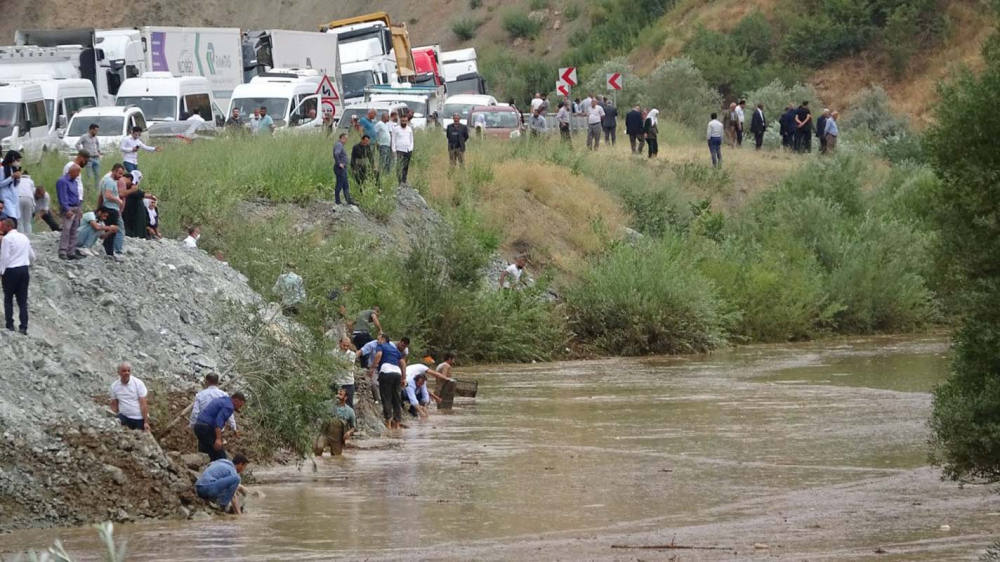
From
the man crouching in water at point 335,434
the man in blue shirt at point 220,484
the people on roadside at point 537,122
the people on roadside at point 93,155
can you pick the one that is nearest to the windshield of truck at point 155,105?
the people on roadside at point 537,122

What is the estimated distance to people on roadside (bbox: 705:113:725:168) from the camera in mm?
44500

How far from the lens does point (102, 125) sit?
38156 mm

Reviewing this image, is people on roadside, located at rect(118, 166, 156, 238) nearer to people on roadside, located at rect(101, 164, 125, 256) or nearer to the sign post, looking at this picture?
people on roadside, located at rect(101, 164, 125, 256)

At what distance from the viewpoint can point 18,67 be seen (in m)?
43.8

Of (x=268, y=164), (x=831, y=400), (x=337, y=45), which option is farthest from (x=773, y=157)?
(x=831, y=400)

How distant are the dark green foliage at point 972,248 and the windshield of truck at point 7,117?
91.4ft

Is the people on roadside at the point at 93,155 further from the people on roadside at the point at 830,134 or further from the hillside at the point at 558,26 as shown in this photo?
the hillside at the point at 558,26

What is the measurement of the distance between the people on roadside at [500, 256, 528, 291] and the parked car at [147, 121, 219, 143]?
811 cm

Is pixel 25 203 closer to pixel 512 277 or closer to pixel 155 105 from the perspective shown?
pixel 512 277

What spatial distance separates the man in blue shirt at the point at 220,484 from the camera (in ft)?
54.4

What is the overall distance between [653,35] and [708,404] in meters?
46.0

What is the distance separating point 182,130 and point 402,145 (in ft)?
24.8

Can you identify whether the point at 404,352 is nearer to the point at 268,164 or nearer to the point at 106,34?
the point at 268,164

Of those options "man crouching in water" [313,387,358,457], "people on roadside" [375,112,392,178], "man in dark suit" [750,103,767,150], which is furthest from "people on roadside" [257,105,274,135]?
"man crouching in water" [313,387,358,457]
